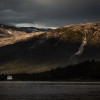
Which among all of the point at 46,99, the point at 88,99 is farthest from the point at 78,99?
the point at 46,99

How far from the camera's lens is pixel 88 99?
83250 millimetres

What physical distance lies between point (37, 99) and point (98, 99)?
16.4 m

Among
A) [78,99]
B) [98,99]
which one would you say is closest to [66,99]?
[78,99]

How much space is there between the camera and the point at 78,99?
82000mm

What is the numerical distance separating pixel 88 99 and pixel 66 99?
19.7 ft

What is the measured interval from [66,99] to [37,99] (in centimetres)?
780

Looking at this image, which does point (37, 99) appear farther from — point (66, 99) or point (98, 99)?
point (98, 99)

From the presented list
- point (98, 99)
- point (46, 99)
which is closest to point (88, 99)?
point (98, 99)

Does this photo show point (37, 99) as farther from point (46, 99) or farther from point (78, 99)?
point (78, 99)

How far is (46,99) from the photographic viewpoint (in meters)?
82.8

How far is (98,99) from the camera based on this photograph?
8250 centimetres

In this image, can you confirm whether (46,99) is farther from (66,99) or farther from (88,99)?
(88,99)

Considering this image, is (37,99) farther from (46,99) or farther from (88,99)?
(88,99)

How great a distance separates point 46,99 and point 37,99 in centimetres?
245
